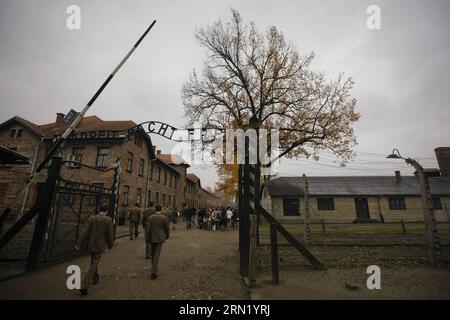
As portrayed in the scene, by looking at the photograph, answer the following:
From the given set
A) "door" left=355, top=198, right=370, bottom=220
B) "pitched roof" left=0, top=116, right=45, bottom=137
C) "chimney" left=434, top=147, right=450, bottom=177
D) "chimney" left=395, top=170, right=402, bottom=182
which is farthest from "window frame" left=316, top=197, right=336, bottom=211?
"pitched roof" left=0, top=116, right=45, bottom=137

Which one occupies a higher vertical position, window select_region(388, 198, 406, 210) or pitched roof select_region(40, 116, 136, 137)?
pitched roof select_region(40, 116, 136, 137)

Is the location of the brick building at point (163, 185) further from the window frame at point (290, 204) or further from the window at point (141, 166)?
the window frame at point (290, 204)

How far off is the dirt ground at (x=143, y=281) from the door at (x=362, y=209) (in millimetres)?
24657

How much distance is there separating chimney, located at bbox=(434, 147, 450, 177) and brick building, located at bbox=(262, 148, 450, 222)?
161 inches

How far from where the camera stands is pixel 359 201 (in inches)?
1056

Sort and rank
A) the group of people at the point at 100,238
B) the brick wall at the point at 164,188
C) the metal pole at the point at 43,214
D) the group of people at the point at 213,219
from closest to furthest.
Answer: the group of people at the point at 100,238 → the metal pole at the point at 43,214 → the group of people at the point at 213,219 → the brick wall at the point at 164,188

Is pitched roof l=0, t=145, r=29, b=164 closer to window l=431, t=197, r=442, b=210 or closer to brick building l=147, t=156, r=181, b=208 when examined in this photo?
brick building l=147, t=156, r=181, b=208

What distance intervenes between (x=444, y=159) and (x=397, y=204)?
1394 cm

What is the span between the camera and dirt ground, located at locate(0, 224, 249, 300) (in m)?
4.50

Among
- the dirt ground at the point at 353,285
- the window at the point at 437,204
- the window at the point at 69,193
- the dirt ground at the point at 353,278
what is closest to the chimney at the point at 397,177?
the window at the point at 437,204

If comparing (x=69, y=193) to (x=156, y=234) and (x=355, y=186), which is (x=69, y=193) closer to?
(x=156, y=234)

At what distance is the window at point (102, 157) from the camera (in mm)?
19431

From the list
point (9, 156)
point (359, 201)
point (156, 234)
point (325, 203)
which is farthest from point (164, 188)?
point (359, 201)
